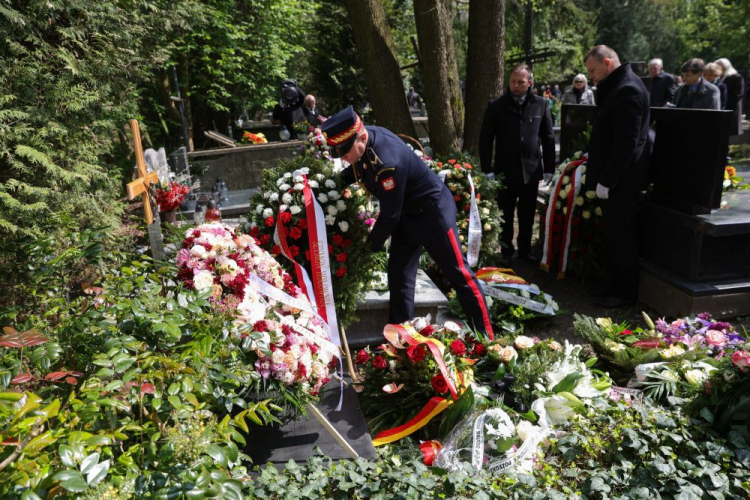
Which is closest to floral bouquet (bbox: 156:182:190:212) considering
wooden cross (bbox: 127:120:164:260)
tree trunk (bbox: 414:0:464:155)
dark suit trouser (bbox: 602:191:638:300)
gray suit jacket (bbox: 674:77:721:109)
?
wooden cross (bbox: 127:120:164:260)

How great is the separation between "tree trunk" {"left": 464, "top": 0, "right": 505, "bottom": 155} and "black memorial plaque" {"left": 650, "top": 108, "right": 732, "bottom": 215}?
2151mm

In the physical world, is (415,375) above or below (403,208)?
below

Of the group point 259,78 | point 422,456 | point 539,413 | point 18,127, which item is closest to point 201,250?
Answer: point 422,456

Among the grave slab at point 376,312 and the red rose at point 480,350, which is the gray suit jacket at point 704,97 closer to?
the grave slab at point 376,312

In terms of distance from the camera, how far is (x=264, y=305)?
3049 millimetres

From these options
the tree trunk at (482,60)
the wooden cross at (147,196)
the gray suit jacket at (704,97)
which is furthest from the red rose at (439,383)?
the gray suit jacket at (704,97)

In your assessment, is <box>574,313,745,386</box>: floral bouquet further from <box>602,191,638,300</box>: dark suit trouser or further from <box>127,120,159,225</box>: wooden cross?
<box>127,120,159,225</box>: wooden cross

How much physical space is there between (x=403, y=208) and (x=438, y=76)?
329 cm

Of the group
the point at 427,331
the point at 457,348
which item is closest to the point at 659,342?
the point at 457,348

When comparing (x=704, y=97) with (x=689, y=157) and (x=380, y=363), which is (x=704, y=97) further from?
(x=380, y=363)

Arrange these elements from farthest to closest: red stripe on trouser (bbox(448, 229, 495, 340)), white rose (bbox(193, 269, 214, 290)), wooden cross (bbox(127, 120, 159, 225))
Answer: red stripe on trouser (bbox(448, 229, 495, 340)) → wooden cross (bbox(127, 120, 159, 225)) → white rose (bbox(193, 269, 214, 290))

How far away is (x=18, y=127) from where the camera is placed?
14.7 ft

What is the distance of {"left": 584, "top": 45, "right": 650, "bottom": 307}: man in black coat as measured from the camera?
470cm

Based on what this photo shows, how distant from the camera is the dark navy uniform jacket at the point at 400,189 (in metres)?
3.75
